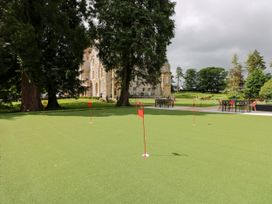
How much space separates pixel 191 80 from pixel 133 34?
3424 inches

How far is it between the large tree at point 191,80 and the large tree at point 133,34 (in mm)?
Result: 82042

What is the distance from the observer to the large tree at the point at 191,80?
105 m

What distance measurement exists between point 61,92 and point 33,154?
18.8 m

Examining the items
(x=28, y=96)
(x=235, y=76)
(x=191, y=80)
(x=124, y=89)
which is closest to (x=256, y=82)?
(x=235, y=76)

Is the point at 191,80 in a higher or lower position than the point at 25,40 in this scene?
higher

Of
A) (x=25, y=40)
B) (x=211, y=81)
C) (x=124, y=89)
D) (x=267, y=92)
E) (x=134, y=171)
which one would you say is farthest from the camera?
(x=211, y=81)

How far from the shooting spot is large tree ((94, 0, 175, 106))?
2209 centimetres

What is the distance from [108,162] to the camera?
4.80m

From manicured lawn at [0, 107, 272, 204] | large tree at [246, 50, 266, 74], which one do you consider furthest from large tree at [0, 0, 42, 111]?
large tree at [246, 50, 266, 74]

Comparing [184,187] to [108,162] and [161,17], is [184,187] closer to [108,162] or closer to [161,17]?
[108,162]

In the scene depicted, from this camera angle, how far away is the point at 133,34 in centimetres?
2241

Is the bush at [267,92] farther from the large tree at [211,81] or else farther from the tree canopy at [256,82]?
the large tree at [211,81]

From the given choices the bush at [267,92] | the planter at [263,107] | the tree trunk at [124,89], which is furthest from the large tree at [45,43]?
the bush at [267,92]

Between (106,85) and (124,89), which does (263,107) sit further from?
(106,85)
